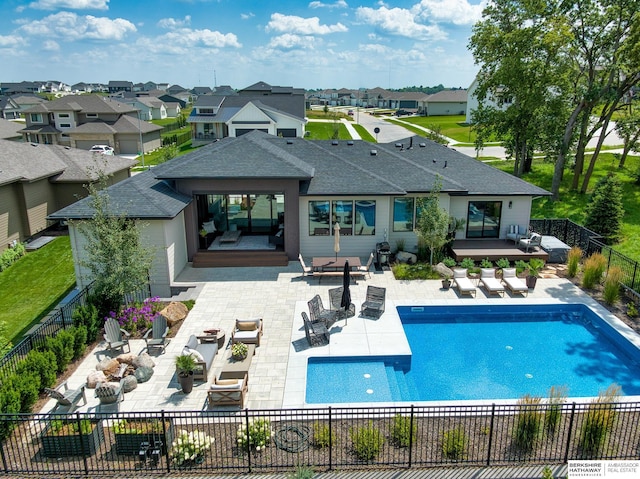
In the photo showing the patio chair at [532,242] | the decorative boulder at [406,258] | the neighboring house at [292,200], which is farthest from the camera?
the patio chair at [532,242]

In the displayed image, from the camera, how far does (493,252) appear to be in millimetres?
20594

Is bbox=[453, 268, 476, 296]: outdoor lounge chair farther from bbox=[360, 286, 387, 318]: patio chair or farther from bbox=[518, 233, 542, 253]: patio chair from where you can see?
bbox=[518, 233, 542, 253]: patio chair

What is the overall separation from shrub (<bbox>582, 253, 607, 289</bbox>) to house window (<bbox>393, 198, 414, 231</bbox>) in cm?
715

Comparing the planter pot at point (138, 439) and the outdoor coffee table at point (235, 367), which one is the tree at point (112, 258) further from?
the planter pot at point (138, 439)

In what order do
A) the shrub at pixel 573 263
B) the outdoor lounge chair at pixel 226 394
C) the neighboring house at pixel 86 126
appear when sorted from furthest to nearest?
the neighboring house at pixel 86 126 → the shrub at pixel 573 263 → the outdoor lounge chair at pixel 226 394

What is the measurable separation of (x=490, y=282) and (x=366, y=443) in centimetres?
1039

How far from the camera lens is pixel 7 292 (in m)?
20.0

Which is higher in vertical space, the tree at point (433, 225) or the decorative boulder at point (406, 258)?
the tree at point (433, 225)


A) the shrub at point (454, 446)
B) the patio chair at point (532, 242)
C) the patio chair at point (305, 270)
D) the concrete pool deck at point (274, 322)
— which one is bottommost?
the concrete pool deck at point (274, 322)

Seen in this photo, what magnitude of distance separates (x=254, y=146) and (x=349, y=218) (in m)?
5.52

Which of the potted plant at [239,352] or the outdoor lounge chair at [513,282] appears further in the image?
the outdoor lounge chair at [513,282]

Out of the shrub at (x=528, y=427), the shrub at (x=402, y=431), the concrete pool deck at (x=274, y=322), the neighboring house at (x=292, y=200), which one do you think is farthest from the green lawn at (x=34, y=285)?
the shrub at (x=528, y=427)

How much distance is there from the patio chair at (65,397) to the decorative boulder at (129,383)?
0.92 m

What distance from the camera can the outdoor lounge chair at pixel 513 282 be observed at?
17609 millimetres
